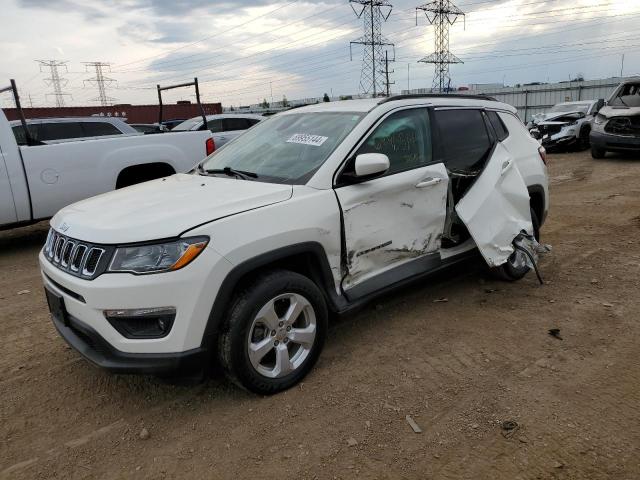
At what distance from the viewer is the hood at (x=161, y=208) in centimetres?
271

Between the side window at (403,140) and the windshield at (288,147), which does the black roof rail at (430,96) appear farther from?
the windshield at (288,147)

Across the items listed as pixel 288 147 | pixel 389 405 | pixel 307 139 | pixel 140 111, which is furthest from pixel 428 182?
pixel 140 111

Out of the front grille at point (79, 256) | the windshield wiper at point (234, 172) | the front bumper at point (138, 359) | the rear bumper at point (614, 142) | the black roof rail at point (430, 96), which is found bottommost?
the rear bumper at point (614, 142)

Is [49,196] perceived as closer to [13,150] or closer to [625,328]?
[13,150]

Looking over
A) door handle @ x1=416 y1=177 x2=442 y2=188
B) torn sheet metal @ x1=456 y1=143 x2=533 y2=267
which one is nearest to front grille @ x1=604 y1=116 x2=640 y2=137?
torn sheet metal @ x1=456 y1=143 x2=533 y2=267

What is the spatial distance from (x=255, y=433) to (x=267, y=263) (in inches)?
37.2

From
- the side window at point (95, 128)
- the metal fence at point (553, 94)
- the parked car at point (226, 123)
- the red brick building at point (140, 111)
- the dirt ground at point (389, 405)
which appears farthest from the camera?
the red brick building at point (140, 111)

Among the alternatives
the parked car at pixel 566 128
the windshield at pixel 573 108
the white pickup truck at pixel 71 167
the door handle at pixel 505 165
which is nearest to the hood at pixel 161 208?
the door handle at pixel 505 165

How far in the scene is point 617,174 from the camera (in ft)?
37.2

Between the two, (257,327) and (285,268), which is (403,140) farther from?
(257,327)

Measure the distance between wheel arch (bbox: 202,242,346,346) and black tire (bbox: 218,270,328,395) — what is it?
7 centimetres

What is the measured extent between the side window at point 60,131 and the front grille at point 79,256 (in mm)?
8085

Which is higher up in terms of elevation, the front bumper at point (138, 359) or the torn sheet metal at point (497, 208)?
the torn sheet metal at point (497, 208)

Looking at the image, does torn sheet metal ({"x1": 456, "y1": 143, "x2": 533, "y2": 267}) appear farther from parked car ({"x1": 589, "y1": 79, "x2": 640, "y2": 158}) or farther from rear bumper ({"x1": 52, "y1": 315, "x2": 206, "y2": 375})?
parked car ({"x1": 589, "y1": 79, "x2": 640, "y2": 158})
